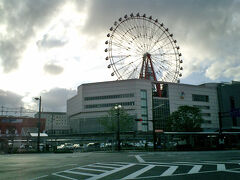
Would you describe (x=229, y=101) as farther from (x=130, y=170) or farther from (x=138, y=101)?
(x=130, y=170)

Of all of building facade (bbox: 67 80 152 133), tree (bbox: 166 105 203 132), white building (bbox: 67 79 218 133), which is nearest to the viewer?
tree (bbox: 166 105 203 132)

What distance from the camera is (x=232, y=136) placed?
4625 cm

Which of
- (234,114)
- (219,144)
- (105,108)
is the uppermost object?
(105,108)

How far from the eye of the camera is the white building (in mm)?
101500

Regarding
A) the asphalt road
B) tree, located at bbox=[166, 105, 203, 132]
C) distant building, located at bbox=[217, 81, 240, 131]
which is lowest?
the asphalt road

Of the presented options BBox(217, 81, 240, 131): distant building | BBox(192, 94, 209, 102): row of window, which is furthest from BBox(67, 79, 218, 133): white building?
BBox(217, 81, 240, 131): distant building

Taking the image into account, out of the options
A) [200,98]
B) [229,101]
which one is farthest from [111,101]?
[229,101]

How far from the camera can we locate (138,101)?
101 m

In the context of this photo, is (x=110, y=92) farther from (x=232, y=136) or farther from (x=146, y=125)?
(x=232, y=136)

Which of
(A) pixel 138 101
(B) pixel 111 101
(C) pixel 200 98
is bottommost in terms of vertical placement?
(A) pixel 138 101

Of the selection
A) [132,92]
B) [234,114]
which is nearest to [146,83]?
[132,92]

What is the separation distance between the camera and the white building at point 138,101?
3996 inches

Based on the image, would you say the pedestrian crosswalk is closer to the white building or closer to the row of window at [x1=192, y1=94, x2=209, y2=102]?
the white building

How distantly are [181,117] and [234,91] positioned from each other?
62.5 meters
